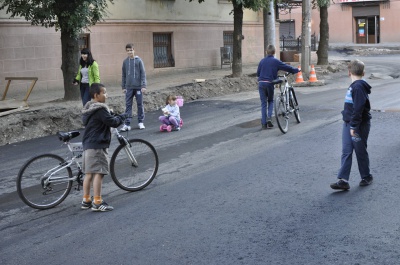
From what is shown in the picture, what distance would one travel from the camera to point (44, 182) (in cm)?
783

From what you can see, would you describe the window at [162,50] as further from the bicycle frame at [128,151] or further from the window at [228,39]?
the bicycle frame at [128,151]

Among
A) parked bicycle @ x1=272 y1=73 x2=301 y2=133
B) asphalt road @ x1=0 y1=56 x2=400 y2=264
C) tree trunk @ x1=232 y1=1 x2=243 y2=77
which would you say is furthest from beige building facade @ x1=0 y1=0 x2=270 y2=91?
parked bicycle @ x1=272 y1=73 x2=301 y2=133

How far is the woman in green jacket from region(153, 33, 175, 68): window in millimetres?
11791

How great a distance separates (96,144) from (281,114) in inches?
229

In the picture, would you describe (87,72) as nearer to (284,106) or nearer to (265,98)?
(265,98)

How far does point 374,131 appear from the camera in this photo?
12289 millimetres

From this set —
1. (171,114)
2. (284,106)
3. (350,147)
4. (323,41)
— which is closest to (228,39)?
(323,41)

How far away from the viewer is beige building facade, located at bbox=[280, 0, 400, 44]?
51750mm

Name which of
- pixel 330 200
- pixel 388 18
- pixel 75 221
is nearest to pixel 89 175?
pixel 75 221

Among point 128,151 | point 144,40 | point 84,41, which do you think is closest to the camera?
point 128,151

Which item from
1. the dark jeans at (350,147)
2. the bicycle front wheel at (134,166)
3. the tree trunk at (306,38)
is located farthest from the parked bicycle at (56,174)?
the tree trunk at (306,38)

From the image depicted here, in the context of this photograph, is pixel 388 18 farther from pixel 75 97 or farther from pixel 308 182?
pixel 308 182

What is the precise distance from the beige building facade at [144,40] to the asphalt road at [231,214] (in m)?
9.15

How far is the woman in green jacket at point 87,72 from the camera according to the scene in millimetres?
13828
